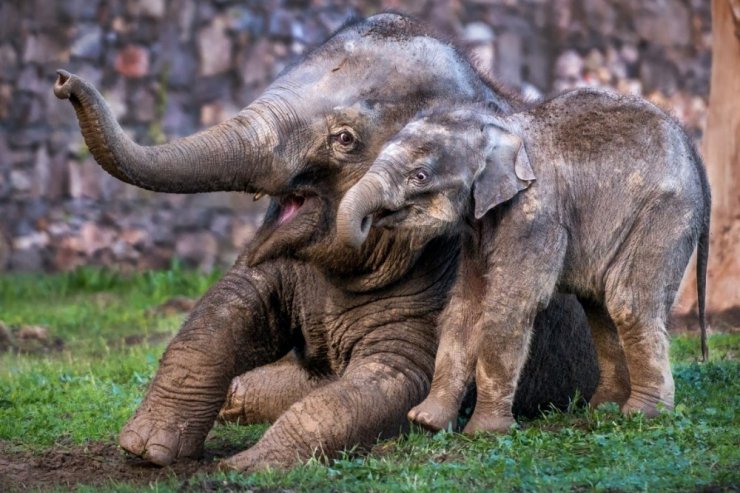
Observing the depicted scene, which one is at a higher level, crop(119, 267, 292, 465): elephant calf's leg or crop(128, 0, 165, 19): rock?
A: crop(128, 0, 165, 19): rock

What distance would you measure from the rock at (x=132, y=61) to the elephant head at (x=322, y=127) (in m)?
8.23

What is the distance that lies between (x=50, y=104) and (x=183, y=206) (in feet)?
5.63

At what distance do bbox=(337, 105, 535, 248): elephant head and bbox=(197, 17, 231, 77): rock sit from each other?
8.97 m

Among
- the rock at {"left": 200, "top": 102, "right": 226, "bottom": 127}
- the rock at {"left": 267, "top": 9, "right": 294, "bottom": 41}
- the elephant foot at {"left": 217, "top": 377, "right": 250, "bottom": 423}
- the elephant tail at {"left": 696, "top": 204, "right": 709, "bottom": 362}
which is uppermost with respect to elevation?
the rock at {"left": 267, "top": 9, "right": 294, "bottom": 41}

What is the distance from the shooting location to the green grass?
21.6ft

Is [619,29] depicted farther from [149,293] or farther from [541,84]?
[149,293]

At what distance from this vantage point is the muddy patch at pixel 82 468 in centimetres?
751

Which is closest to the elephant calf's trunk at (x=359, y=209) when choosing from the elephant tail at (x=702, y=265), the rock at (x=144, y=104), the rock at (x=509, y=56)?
the elephant tail at (x=702, y=265)

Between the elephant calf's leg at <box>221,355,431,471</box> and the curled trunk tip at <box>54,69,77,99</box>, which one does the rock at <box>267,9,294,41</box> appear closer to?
the elephant calf's leg at <box>221,355,431,471</box>

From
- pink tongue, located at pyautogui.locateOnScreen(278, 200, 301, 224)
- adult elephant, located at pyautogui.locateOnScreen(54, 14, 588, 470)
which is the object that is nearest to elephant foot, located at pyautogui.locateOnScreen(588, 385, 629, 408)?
adult elephant, located at pyautogui.locateOnScreen(54, 14, 588, 470)

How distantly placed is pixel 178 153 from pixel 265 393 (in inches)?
89.0

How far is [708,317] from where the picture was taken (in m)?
12.4

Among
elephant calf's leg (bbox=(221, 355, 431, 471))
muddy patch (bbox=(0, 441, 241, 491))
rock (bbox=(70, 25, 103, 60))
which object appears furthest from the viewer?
rock (bbox=(70, 25, 103, 60))

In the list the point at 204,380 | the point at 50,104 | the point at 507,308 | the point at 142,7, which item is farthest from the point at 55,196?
the point at 507,308
